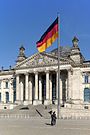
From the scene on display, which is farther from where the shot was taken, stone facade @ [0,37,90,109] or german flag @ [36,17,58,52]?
stone facade @ [0,37,90,109]

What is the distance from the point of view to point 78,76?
7575 cm

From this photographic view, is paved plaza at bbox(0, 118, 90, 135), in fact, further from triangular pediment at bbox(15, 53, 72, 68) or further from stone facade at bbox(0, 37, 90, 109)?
triangular pediment at bbox(15, 53, 72, 68)

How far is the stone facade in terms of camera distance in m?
74.9

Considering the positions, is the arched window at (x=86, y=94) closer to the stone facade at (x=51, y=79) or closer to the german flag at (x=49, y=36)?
the stone facade at (x=51, y=79)

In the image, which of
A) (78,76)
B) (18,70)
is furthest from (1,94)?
(78,76)

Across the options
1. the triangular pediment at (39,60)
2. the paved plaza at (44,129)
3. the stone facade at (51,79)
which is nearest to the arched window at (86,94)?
the stone facade at (51,79)

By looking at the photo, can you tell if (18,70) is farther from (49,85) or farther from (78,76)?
(78,76)

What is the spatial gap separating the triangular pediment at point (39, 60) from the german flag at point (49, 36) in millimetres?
30118

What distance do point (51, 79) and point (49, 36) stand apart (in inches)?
1381

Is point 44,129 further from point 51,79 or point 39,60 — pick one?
point 39,60

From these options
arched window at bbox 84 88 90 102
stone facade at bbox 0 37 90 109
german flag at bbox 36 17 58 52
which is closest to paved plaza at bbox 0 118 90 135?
german flag at bbox 36 17 58 52

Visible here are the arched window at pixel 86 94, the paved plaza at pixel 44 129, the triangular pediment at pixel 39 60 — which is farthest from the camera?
the triangular pediment at pixel 39 60

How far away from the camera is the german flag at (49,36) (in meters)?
42.9

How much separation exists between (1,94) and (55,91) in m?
19.8
